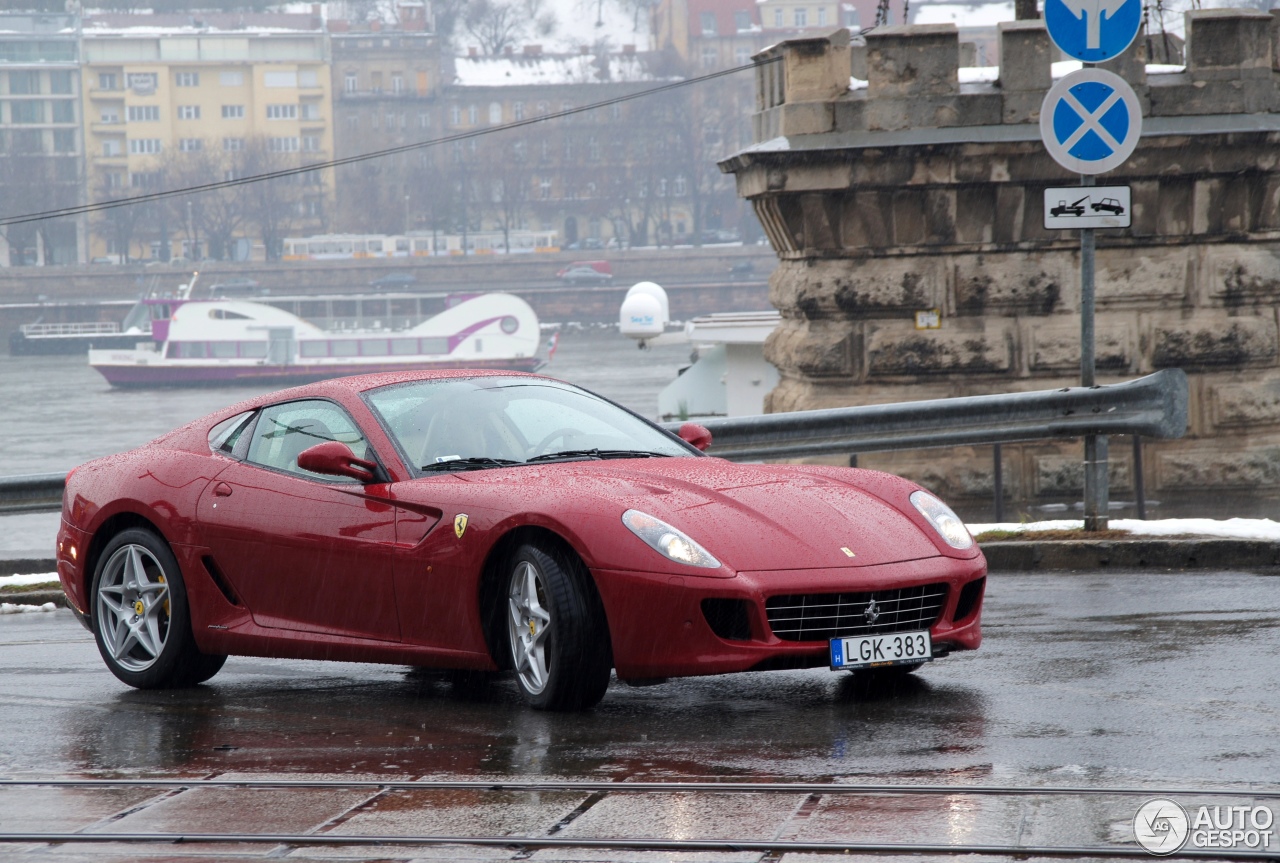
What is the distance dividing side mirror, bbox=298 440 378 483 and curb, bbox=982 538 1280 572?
4.47m

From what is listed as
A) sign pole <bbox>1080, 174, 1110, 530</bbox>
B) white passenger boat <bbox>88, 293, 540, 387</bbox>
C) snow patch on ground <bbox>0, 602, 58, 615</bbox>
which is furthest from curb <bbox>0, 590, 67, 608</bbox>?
white passenger boat <bbox>88, 293, 540, 387</bbox>

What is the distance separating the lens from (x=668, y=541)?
228 inches

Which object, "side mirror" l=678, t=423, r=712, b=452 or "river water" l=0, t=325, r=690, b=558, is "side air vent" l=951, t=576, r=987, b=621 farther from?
"river water" l=0, t=325, r=690, b=558

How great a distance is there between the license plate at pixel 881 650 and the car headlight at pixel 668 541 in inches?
18.9

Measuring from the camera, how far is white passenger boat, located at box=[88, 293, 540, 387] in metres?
91.1

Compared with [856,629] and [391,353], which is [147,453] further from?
[391,353]

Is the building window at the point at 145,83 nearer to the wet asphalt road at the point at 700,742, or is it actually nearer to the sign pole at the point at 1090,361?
the sign pole at the point at 1090,361

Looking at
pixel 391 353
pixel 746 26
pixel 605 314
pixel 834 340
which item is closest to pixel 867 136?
pixel 834 340

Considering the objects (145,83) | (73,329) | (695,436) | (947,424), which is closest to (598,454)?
(695,436)

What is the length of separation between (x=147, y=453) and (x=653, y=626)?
111 inches

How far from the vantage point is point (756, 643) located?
568cm

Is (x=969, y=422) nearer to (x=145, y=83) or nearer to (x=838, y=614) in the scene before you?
(x=838, y=614)

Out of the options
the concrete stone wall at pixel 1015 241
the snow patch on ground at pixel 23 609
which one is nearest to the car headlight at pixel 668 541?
the snow patch on ground at pixel 23 609

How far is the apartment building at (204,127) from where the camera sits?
132 metres
